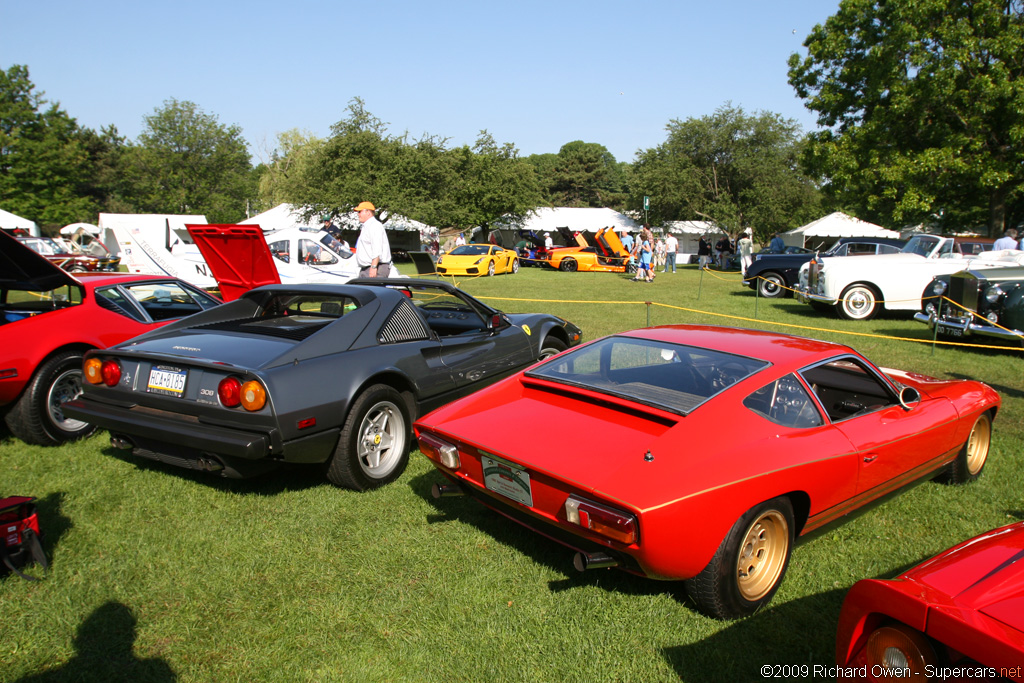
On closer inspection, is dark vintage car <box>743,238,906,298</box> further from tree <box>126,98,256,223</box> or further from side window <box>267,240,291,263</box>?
tree <box>126,98,256,223</box>

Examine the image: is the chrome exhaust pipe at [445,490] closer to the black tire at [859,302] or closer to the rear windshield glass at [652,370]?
the rear windshield glass at [652,370]

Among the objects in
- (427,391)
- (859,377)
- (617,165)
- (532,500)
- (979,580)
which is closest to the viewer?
(979,580)

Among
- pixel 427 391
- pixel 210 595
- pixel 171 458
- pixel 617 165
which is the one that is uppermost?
pixel 617 165

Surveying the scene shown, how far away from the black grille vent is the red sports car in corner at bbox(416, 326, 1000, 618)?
3.83 feet

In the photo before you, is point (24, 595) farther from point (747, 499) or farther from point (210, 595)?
point (747, 499)

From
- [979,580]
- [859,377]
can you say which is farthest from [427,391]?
[979,580]

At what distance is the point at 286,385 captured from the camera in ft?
12.1

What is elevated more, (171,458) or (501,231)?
(501,231)

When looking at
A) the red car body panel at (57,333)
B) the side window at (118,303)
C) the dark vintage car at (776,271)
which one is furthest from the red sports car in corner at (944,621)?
the dark vintage car at (776,271)

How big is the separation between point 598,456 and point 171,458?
2654 millimetres

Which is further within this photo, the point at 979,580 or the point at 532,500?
the point at 532,500

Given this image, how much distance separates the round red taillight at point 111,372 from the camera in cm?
403

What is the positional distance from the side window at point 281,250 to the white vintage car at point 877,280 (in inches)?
483

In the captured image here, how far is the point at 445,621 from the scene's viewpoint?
110 inches
